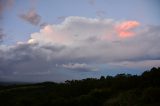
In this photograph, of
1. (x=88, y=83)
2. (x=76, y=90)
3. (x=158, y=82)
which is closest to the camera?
(x=158, y=82)

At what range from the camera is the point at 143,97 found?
1783 inches

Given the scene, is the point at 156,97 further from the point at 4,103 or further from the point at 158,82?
the point at 4,103

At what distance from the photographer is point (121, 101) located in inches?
1877

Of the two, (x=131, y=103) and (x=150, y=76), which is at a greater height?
(x=150, y=76)

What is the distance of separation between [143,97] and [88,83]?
38.6m

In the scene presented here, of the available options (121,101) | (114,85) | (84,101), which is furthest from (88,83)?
(121,101)

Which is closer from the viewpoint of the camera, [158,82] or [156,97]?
[156,97]

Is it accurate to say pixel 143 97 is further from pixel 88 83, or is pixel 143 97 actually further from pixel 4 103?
pixel 88 83

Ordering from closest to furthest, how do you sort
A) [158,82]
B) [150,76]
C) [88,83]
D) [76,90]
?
[158,82] → [150,76] → [76,90] → [88,83]

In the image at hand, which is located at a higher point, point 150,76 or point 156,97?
point 150,76

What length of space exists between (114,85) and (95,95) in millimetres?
8238

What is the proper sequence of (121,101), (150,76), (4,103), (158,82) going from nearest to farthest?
(121,101) → (158,82) → (150,76) → (4,103)

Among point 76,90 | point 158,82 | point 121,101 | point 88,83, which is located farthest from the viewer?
point 88,83

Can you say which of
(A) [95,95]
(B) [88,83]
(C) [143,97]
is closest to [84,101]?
(A) [95,95]
